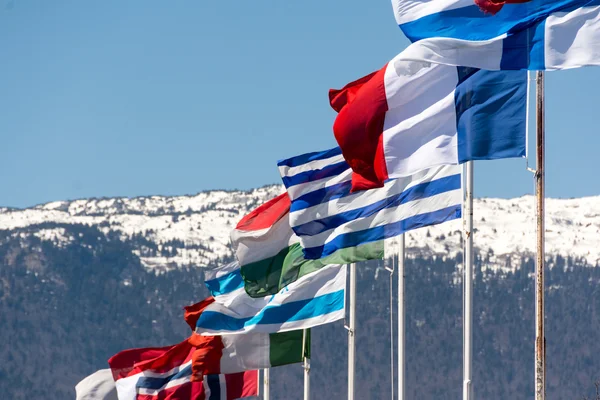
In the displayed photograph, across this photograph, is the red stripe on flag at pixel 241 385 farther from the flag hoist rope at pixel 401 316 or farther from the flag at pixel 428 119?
the flag at pixel 428 119

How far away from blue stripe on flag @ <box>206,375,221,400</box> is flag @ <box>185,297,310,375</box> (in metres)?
2.99

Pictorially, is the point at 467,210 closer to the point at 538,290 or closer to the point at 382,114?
the point at 382,114

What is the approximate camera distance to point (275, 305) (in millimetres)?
36250

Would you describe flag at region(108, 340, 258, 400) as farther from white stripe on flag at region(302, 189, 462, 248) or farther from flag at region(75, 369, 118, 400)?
flag at region(75, 369, 118, 400)

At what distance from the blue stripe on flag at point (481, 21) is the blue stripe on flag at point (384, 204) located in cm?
584

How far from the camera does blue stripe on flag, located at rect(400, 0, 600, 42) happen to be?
1955 centimetres

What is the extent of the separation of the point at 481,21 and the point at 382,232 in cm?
861

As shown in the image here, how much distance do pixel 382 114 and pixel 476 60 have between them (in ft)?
8.15

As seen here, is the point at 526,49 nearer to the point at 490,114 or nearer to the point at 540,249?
the point at 490,114

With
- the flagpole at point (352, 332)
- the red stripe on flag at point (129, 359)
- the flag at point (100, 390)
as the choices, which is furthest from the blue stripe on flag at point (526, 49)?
the flag at point (100, 390)

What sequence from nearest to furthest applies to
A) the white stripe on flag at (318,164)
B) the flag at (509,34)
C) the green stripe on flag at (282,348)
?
the flag at (509,34) < the white stripe on flag at (318,164) < the green stripe on flag at (282,348)

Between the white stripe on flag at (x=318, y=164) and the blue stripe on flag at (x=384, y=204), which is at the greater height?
the white stripe on flag at (x=318, y=164)

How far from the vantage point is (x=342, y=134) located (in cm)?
2256

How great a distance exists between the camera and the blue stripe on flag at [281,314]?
35.4 meters
